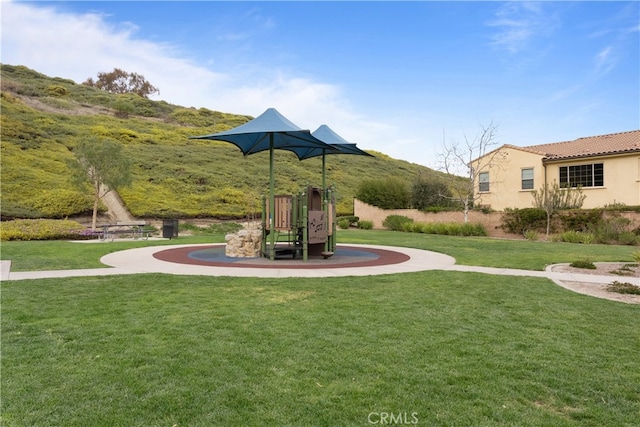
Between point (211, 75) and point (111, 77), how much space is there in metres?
78.5

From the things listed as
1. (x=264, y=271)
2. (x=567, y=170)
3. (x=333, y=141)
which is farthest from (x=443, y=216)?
(x=264, y=271)

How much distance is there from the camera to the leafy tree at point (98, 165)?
22.0 metres

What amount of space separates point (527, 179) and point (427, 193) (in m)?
6.51


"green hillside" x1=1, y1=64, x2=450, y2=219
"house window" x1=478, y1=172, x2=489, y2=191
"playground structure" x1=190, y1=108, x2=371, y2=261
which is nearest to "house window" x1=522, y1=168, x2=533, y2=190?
"house window" x1=478, y1=172, x2=489, y2=191

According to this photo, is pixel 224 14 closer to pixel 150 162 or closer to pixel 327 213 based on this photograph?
pixel 327 213

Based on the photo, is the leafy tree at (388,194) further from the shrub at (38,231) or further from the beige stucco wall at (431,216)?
the shrub at (38,231)

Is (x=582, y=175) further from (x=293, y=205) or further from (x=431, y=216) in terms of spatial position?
(x=293, y=205)

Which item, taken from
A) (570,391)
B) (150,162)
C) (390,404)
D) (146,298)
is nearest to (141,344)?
(146,298)

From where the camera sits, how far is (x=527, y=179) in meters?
26.7

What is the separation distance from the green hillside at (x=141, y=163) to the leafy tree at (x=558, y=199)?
10369 mm

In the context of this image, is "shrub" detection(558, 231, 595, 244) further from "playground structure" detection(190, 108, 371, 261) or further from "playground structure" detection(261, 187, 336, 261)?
"playground structure" detection(261, 187, 336, 261)

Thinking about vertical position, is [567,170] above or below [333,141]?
above

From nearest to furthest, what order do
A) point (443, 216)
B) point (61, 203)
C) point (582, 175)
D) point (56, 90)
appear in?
point (61, 203) < point (582, 175) < point (443, 216) < point (56, 90)
